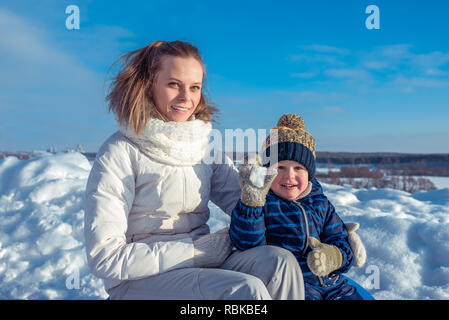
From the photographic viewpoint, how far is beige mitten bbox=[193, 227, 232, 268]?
154 cm

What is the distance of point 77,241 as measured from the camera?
384 centimetres

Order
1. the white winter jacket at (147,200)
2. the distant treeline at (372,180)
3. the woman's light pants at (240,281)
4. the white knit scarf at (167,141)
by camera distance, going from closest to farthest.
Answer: the woman's light pants at (240,281) → the white winter jacket at (147,200) → the white knit scarf at (167,141) → the distant treeline at (372,180)

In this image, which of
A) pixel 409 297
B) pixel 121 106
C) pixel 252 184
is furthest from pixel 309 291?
pixel 409 297

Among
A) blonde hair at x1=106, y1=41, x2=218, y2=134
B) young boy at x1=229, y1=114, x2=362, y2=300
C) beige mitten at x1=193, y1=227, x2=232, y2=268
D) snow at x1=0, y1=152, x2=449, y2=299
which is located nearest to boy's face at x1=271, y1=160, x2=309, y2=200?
young boy at x1=229, y1=114, x2=362, y2=300

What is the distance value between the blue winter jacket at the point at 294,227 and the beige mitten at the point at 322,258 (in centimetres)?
6

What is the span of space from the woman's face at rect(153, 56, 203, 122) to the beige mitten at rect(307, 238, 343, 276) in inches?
34.5

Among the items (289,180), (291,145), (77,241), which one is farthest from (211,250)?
(77,241)

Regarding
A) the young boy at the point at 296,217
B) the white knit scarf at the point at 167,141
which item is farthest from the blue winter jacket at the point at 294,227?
the white knit scarf at the point at 167,141

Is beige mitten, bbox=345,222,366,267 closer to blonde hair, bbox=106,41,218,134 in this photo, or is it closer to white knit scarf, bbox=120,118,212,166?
white knit scarf, bbox=120,118,212,166

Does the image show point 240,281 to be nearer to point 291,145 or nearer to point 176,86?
point 291,145

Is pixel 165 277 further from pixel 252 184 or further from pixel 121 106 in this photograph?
pixel 121 106

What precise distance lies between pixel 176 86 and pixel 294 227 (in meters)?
0.88

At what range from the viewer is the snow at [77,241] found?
10.00 feet

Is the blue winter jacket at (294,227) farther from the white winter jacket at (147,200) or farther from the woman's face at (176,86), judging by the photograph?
the woman's face at (176,86)
